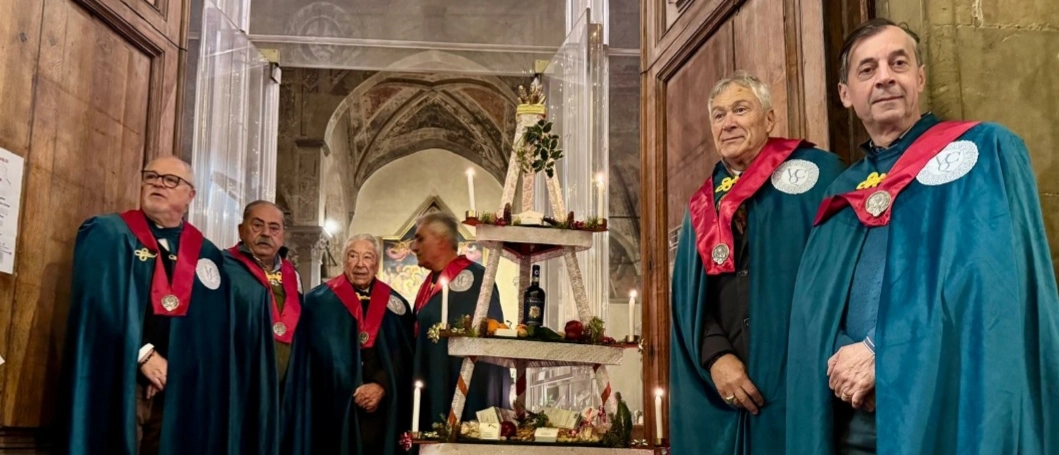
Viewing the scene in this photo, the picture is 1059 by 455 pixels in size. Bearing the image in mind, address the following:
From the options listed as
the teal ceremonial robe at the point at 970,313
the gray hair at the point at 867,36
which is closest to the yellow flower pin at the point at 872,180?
the teal ceremonial robe at the point at 970,313

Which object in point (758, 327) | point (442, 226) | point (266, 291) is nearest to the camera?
point (758, 327)

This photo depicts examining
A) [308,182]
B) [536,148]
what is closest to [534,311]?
[536,148]

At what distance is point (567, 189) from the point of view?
8.01 meters

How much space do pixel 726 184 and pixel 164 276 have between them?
266 centimetres

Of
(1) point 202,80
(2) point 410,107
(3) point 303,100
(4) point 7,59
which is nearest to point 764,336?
(4) point 7,59

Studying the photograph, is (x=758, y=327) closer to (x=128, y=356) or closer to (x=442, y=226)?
(x=128, y=356)

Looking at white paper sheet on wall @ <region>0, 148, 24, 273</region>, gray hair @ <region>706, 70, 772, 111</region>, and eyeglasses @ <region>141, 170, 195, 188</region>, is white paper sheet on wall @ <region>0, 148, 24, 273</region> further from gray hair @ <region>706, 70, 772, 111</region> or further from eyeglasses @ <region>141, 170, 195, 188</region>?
gray hair @ <region>706, 70, 772, 111</region>

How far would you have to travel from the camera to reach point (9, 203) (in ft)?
13.0

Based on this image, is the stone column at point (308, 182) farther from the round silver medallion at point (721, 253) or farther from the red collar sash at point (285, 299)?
the round silver medallion at point (721, 253)

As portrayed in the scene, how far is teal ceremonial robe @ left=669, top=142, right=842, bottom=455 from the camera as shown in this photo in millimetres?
2902

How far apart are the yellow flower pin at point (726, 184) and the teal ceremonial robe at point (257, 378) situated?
2.82 m

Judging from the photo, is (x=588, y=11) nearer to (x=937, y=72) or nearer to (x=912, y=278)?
(x=937, y=72)

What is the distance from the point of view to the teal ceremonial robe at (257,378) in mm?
5160

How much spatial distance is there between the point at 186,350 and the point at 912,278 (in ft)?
11.2
